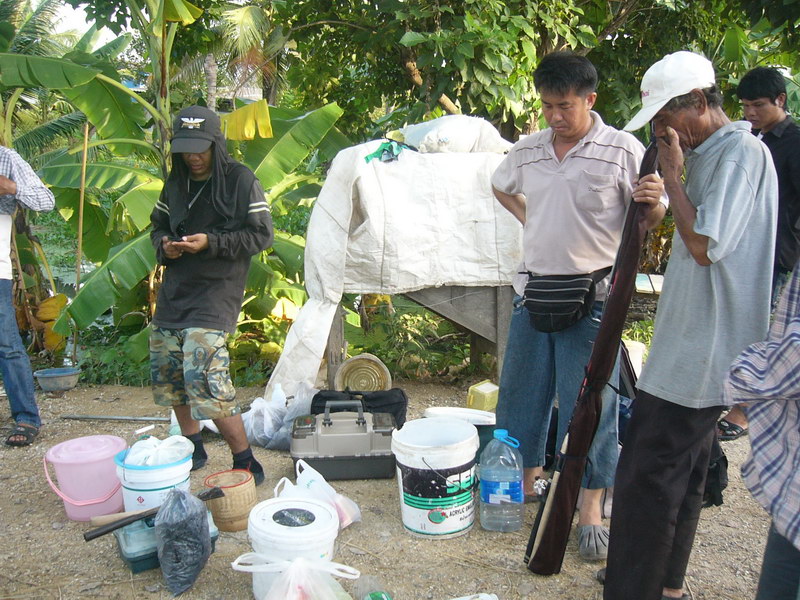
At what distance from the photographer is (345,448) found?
13.0 ft

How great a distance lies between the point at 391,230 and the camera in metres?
4.78

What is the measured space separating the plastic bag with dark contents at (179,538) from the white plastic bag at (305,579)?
358 mm

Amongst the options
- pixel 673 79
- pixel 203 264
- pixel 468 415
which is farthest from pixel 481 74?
pixel 673 79

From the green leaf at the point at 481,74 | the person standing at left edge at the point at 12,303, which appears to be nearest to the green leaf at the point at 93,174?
the person standing at left edge at the point at 12,303

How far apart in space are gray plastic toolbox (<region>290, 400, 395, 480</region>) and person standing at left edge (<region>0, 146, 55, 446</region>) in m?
1.98

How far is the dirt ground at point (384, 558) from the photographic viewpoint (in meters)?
2.86

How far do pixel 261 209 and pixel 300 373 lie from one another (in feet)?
4.64

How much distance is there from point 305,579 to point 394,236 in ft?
9.01

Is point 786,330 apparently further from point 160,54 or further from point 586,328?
point 160,54

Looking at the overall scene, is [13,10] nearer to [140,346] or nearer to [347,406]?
[140,346]

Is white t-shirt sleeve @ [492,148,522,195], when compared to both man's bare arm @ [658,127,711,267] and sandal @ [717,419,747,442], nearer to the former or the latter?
man's bare arm @ [658,127,711,267]

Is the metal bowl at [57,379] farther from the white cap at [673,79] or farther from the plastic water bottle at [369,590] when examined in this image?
the white cap at [673,79]

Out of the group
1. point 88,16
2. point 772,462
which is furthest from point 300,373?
point 88,16

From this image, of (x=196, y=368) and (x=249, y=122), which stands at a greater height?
(x=249, y=122)
